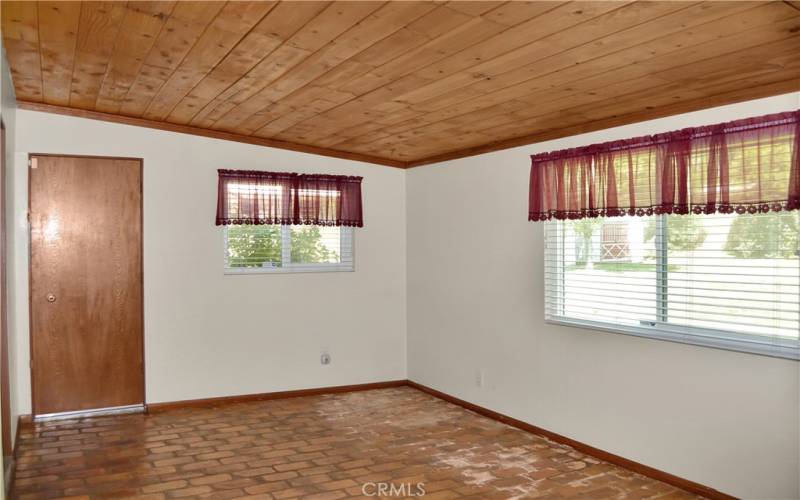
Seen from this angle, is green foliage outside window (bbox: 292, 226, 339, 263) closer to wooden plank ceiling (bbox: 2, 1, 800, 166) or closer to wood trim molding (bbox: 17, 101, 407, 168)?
wood trim molding (bbox: 17, 101, 407, 168)

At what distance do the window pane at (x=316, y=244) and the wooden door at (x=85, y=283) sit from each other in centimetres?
134

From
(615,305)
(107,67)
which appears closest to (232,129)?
(107,67)

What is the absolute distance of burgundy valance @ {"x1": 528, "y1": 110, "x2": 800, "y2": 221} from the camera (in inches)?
120

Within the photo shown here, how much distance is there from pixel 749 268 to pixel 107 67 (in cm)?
371

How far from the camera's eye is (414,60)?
10.1ft

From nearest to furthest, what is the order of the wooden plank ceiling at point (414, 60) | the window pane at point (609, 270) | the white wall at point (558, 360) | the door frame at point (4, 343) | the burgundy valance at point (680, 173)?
1. the wooden plank ceiling at point (414, 60)
2. the burgundy valance at point (680, 173)
3. the white wall at point (558, 360)
4. the door frame at point (4, 343)
5. the window pane at point (609, 270)

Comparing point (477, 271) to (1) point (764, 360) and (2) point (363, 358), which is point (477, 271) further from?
(1) point (764, 360)

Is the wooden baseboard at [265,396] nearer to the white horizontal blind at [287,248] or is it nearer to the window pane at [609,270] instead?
the white horizontal blind at [287,248]

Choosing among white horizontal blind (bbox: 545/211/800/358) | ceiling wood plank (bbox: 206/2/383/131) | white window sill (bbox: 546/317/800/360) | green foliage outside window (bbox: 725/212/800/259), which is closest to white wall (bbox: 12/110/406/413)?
ceiling wood plank (bbox: 206/2/383/131)

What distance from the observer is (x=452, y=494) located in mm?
3443

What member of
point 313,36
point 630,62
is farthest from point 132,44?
point 630,62

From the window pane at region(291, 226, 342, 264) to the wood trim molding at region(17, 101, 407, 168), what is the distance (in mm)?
707

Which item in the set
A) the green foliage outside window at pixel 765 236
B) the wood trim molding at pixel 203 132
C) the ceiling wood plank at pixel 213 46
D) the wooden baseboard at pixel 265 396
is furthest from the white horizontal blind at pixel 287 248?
the green foliage outside window at pixel 765 236

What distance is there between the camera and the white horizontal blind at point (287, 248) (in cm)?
555
